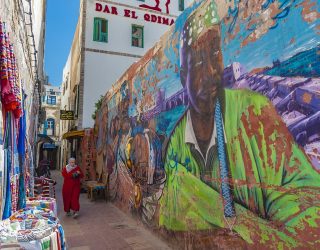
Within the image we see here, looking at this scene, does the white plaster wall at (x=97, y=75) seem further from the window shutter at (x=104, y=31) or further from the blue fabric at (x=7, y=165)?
the blue fabric at (x=7, y=165)

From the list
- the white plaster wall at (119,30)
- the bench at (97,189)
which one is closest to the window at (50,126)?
the white plaster wall at (119,30)

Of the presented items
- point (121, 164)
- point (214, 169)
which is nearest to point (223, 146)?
point (214, 169)

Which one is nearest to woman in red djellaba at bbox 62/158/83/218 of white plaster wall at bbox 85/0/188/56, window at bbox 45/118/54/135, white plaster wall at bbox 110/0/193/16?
white plaster wall at bbox 85/0/188/56

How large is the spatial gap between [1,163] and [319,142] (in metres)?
3.11

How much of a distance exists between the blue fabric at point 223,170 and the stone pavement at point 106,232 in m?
2.07

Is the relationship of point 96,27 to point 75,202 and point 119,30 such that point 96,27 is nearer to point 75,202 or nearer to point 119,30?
point 119,30

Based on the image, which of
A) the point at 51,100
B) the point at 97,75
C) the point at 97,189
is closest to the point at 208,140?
the point at 97,189

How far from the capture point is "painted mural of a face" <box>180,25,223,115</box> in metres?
3.90

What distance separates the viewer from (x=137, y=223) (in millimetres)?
6914

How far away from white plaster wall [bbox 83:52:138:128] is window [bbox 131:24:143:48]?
1.03 meters

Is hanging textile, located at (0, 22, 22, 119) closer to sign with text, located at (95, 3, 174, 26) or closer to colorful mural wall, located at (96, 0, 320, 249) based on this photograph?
colorful mural wall, located at (96, 0, 320, 249)

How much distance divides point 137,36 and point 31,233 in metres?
16.4

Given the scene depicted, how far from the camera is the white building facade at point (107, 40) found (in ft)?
54.9

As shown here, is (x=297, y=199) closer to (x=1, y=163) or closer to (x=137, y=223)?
(x=1, y=163)
